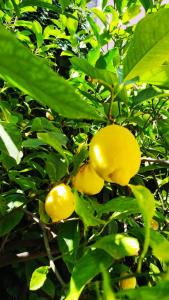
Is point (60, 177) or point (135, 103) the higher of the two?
point (135, 103)

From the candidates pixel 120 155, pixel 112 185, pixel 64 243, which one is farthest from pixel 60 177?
pixel 112 185

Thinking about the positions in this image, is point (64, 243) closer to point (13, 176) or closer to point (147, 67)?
point (13, 176)

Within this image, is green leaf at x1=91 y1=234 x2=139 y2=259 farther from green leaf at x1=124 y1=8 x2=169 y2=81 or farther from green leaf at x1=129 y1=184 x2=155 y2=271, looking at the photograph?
green leaf at x1=124 y1=8 x2=169 y2=81

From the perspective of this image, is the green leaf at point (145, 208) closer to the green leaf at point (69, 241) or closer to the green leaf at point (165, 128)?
the green leaf at point (69, 241)

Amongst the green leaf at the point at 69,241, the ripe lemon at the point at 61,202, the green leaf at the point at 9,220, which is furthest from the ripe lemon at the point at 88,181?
the green leaf at the point at 9,220

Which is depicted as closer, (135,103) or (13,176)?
(135,103)

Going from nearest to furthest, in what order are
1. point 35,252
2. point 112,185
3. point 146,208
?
point 146,208 < point 35,252 < point 112,185

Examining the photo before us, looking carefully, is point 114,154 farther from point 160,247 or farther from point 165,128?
point 165,128
